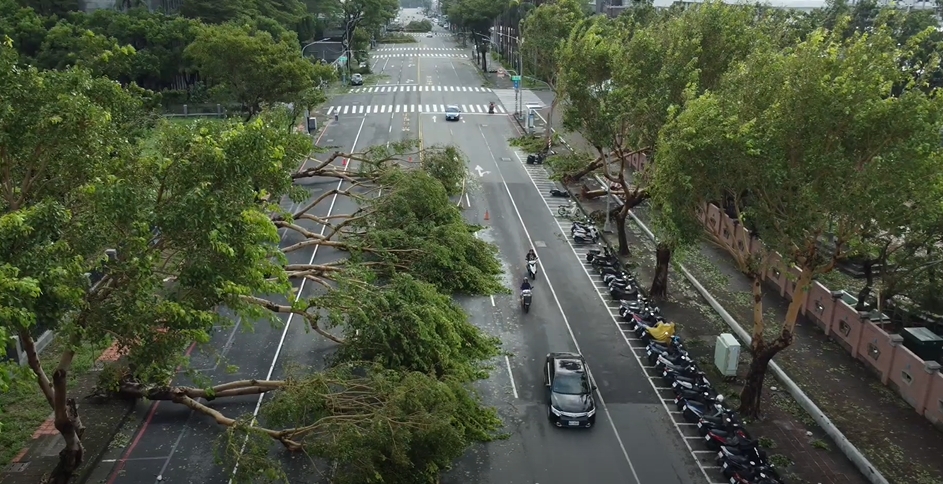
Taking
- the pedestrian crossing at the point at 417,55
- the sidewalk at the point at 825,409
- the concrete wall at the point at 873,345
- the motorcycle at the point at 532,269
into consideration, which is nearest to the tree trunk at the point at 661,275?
the sidewalk at the point at 825,409

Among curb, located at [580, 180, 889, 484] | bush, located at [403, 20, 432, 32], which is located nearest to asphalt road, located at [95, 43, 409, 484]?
curb, located at [580, 180, 889, 484]

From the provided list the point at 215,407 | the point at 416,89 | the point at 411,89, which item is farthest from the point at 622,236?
the point at 411,89

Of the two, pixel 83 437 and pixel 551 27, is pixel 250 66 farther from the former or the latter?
pixel 83 437

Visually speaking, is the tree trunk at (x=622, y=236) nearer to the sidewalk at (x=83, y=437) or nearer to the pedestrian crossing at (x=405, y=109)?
the sidewalk at (x=83, y=437)

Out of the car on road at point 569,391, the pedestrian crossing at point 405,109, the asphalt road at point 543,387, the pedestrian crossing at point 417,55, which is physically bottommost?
the asphalt road at point 543,387

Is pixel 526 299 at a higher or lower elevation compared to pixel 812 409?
higher

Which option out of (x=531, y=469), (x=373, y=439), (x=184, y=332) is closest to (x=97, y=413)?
(x=184, y=332)
